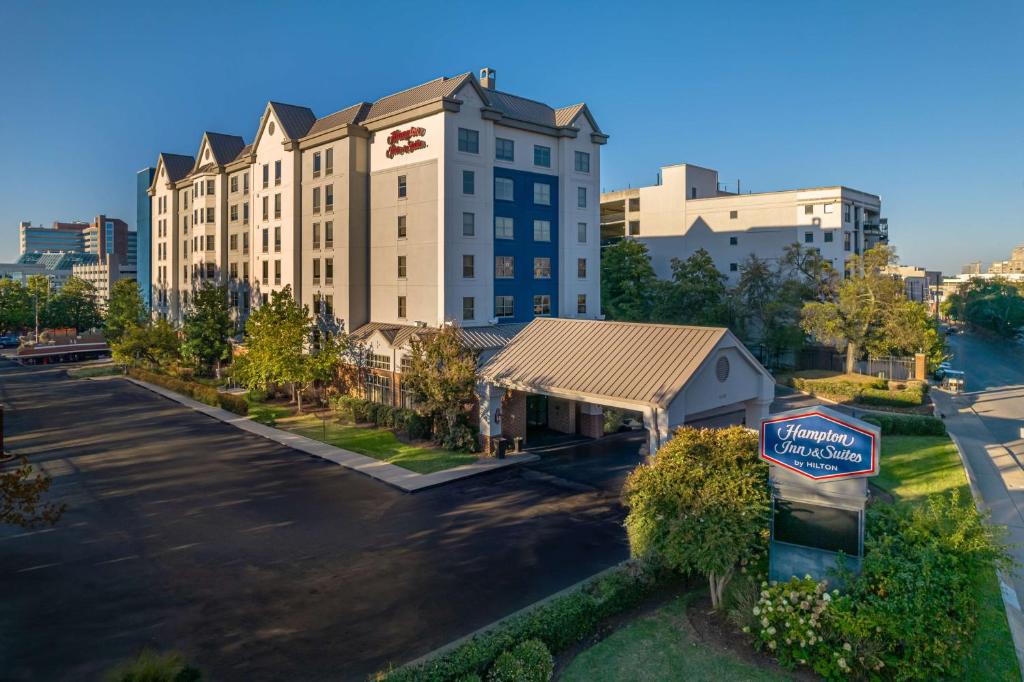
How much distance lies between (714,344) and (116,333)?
69.1 metres

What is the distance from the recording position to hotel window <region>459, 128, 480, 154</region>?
42.1 metres

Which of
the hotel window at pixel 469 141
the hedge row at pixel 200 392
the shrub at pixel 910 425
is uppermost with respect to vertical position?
the hotel window at pixel 469 141

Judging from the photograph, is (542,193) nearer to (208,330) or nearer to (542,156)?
(542,156)

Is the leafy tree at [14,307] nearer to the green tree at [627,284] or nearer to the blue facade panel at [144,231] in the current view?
the blue facade panel at [144,231]

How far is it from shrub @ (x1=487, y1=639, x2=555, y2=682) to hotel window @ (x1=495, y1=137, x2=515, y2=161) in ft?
119

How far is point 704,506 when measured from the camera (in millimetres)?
15766

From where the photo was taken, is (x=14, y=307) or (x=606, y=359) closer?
(x=606, y=359)

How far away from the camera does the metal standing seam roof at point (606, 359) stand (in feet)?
85.5

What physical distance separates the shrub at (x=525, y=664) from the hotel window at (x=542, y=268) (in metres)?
34.9

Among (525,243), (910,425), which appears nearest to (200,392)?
(525,243)

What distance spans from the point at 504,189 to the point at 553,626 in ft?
113

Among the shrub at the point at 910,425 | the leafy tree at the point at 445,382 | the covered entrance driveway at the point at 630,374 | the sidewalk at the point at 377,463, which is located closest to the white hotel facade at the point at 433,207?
the leafy tree at the point at 445,382

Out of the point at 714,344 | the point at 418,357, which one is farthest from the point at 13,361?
the point at 714,344

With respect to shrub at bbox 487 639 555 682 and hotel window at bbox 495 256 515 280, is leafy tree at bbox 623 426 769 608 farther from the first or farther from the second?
hotel window at bbox 495 256 515 280
